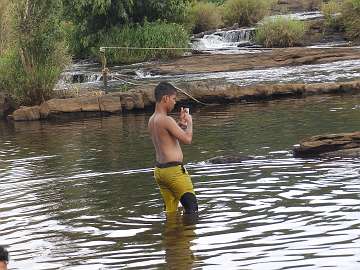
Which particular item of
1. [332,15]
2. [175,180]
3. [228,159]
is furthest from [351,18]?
[175,180]

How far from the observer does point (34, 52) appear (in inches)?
994

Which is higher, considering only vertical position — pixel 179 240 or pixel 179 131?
pixel 179 131

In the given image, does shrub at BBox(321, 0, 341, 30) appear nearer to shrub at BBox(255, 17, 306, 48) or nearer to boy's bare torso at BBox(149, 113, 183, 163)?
shrub at BBox(255, 17, 306, 48)

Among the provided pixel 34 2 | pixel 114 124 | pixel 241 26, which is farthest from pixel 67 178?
pixel 241 26

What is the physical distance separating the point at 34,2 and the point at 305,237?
18.7 m

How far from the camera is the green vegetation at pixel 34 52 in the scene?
81.3 feet

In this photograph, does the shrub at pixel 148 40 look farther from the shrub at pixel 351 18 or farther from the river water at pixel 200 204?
the river water at pixel 200 204

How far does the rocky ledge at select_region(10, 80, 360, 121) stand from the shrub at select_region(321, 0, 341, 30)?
1826 cm

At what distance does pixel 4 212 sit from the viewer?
35.0 ft

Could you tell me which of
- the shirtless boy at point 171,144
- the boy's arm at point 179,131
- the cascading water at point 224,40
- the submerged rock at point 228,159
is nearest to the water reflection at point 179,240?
the shirtless boy at point 171,144

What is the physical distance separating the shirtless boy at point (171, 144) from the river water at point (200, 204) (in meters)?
0.35

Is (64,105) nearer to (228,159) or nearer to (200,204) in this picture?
(228,159)

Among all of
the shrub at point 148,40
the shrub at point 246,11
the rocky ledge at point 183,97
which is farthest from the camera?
the shrub at point 246,11

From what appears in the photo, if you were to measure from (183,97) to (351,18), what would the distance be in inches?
785
